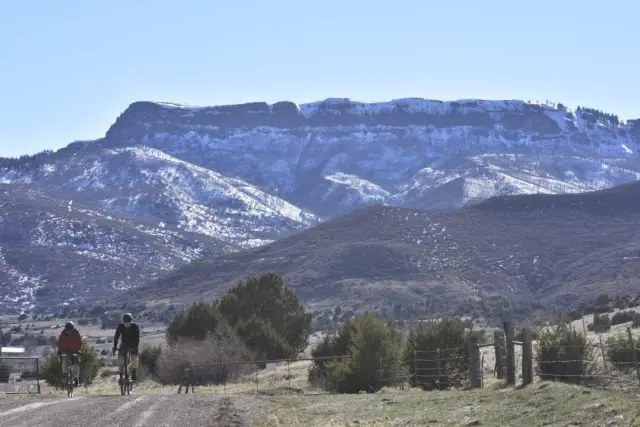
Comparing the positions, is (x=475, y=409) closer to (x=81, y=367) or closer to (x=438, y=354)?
(x=438, y=354)

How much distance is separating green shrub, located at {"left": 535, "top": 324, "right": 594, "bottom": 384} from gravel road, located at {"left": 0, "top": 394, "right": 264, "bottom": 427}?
697 cm

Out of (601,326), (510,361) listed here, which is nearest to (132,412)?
(510,361)

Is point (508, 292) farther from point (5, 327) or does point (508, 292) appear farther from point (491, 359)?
point (491, 359)

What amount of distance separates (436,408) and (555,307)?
375ft

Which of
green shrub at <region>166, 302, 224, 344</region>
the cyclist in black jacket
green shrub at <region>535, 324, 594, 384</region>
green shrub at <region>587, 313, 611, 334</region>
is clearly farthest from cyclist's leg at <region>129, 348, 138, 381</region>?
green shrub at <region>166, 302, 224, 344</region>

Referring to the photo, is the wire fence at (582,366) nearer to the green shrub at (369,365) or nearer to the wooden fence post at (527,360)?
the wooden fence post at (527,360)

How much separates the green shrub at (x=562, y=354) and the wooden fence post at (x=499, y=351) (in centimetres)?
91

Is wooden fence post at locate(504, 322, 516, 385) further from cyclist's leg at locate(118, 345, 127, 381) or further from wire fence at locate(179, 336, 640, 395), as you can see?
cyclist's leg at locate(118, 345, 127, 381)

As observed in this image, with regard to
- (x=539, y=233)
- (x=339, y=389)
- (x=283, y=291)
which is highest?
(x=539, y=233)

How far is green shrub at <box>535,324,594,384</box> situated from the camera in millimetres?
27109

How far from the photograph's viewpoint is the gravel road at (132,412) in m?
19.7

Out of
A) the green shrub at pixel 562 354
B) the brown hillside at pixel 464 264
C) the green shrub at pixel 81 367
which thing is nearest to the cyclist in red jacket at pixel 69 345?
the green shrub at pixel 562 354

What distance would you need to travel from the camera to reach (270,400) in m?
26.3

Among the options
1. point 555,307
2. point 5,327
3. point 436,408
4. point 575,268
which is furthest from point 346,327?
point 5,327
